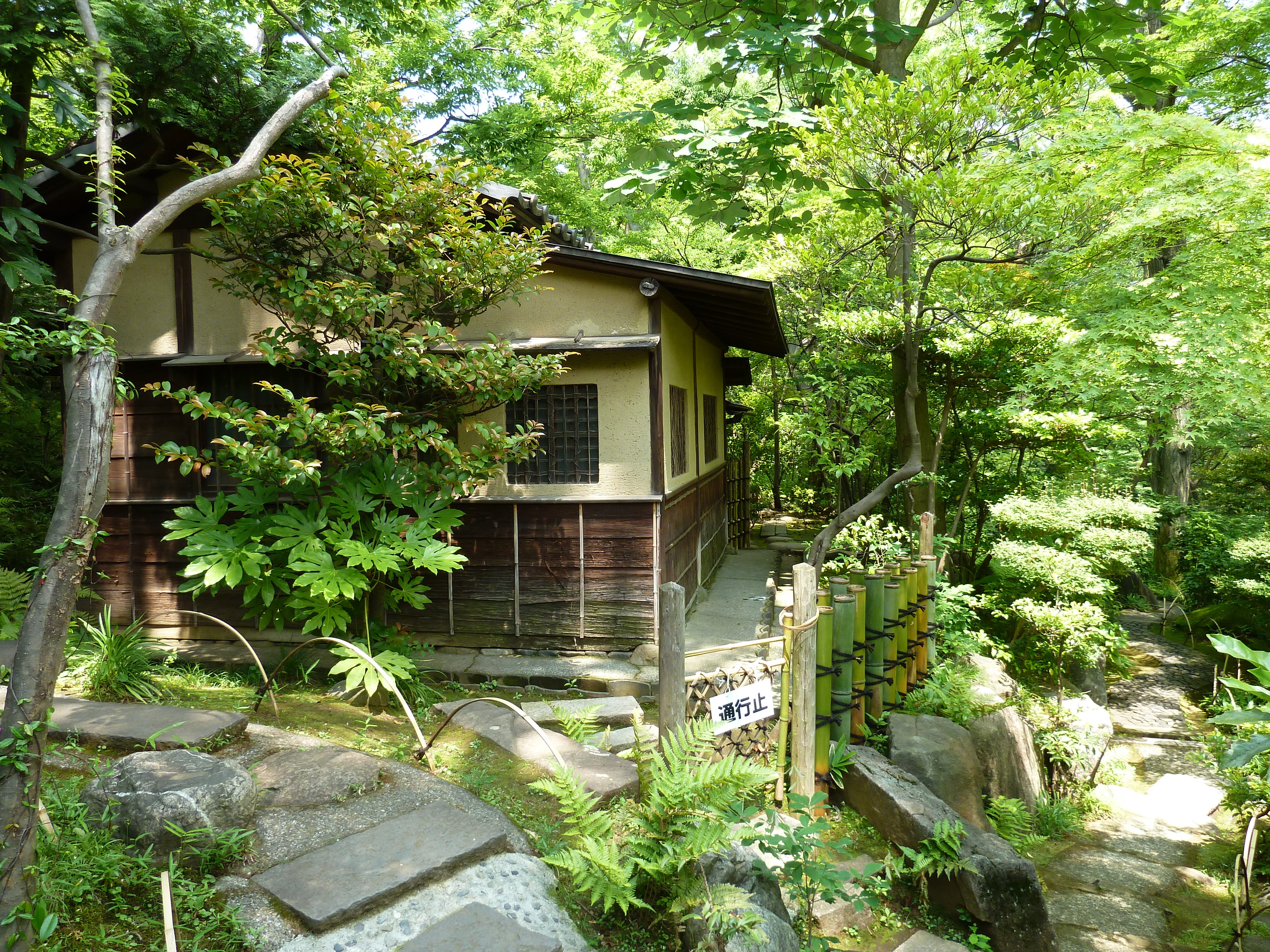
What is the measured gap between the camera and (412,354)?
647 centimetres

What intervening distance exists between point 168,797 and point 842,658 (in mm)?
4893

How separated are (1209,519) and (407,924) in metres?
16.4

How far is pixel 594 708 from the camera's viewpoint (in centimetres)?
620

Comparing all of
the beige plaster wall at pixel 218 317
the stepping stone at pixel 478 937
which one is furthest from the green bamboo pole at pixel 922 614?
the beige plaster wall at pixel 218 317

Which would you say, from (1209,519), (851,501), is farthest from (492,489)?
(1209,519)

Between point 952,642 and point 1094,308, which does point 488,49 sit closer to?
point 1094,308

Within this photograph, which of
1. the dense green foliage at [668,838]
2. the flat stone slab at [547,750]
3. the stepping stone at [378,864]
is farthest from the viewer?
the flat stone slab at [547,750]

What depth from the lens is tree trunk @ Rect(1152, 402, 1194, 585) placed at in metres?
15.5

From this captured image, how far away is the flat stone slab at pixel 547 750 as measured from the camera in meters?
4.66

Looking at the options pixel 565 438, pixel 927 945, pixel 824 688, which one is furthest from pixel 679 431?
pixel 927 945

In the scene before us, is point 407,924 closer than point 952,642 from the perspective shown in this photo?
Yes

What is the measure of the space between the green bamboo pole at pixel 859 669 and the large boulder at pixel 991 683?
1.93m

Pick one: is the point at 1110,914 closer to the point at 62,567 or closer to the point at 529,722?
the point at 529,722

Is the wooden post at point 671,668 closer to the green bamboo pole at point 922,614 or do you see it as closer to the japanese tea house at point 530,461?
the japanese tea house at point 530,461
